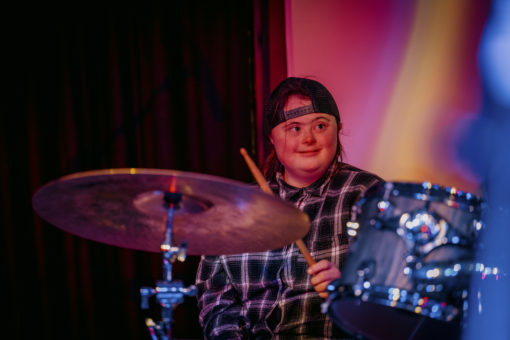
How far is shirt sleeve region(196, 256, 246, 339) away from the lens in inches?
54.9

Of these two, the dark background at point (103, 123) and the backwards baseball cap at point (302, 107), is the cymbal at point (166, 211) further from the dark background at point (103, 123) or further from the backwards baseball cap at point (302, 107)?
the dark background at point (103, 123)

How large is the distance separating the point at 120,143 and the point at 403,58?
3.57ft

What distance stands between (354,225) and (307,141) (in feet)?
1.75

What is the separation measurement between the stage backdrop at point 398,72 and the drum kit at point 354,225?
0.73 meters

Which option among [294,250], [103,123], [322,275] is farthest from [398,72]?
[103,123]

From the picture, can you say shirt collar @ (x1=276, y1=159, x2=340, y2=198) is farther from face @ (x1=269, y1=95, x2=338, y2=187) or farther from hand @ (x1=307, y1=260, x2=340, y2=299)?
hand @ (x1=307, y1=260, x2=340, y2=299)

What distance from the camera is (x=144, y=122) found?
1921 mm

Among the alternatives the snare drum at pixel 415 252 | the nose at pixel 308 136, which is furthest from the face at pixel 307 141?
the snare drum at pixel 415 252

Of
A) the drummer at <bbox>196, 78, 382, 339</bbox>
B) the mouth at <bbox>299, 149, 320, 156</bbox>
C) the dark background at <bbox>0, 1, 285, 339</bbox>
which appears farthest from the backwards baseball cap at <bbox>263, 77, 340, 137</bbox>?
the dark background at <bbox>0, 1, 285, 339</bbox>

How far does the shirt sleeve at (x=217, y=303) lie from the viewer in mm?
1396

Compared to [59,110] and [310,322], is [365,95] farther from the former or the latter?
[59,110]

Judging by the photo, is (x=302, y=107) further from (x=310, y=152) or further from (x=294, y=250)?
(x=294, y=250)

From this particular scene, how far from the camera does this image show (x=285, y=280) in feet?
4.67

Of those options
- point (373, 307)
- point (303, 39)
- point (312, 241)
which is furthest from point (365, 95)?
point (373, 307)
